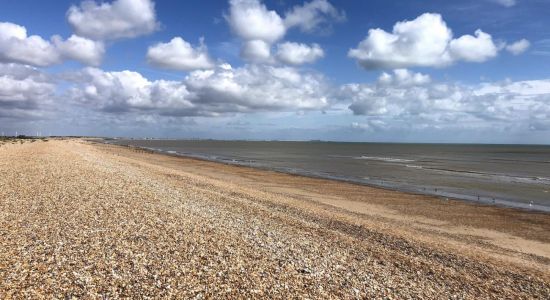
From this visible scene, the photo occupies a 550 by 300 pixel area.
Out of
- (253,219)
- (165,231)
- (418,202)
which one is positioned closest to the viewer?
(165,231)

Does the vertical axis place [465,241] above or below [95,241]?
below

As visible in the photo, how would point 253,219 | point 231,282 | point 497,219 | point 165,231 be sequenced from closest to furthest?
point 231,282
point 165,231
point 253,219
point 497,219

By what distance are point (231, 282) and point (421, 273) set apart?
5897mm

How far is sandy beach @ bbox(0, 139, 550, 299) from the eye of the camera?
895 cm

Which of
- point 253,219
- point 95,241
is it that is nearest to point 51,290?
point 95,241

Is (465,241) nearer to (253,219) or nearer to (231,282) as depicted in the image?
(253,219)

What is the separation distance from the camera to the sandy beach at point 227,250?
895cm

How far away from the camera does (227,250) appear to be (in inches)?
452

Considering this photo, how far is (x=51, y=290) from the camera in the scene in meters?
7.96

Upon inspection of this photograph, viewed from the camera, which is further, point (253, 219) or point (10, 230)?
point (253, 219)

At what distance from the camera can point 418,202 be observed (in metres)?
30.0

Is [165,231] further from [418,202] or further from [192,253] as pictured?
[418,202]

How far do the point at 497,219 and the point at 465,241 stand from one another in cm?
769

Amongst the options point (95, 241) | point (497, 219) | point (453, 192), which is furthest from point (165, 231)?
point (453, 192)
